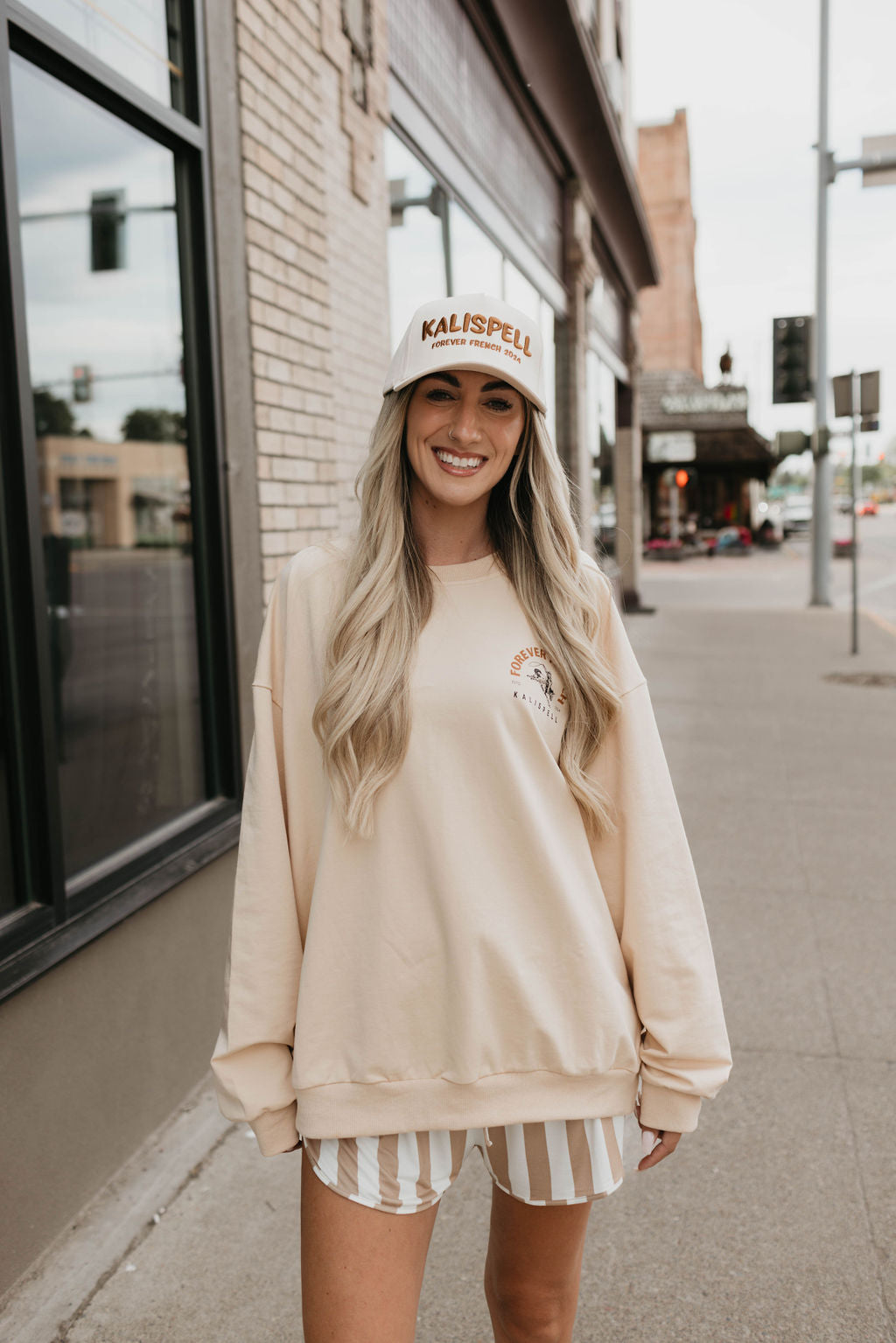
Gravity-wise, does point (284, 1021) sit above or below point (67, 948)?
above

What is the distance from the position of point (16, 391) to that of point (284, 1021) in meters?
1.68

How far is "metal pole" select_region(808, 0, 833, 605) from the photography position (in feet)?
58.6

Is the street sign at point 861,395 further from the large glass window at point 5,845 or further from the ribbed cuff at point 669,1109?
the ribbed cuff at point 669,1109

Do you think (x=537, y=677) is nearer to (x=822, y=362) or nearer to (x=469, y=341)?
(x=469, y=341)

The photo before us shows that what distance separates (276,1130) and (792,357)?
1568 cm

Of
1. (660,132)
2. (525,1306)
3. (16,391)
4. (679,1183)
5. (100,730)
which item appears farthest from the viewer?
(660,132)

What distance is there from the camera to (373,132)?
512 cm

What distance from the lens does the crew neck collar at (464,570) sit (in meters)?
1.86

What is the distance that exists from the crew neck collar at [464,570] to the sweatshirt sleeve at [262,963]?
31 centimetres

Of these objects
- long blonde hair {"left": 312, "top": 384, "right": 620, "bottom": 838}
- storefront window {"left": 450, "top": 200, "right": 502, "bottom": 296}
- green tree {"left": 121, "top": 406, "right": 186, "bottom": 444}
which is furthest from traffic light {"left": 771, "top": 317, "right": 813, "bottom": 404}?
long blonde hair {"left": 312, "top": 384, "right": 620, "bottom": 838}

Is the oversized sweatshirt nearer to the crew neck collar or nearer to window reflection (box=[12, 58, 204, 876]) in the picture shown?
the crew neck collar

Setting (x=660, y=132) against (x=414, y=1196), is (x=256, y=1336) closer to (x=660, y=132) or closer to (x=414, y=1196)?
(x=414, y=1196)

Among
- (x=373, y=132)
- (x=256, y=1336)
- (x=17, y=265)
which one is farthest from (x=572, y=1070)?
(x=373, y=132)

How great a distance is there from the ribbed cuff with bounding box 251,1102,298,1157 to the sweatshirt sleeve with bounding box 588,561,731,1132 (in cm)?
56
